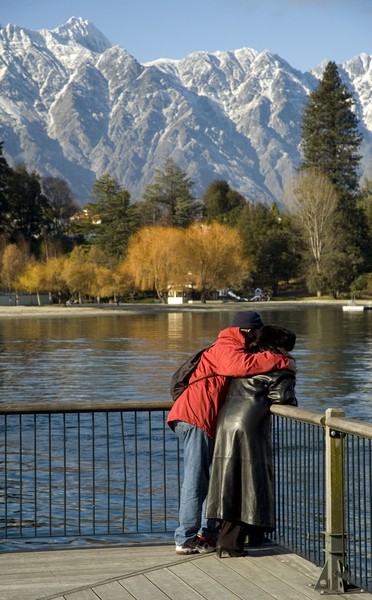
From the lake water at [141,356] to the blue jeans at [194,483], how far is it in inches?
702

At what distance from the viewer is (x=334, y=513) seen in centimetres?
698

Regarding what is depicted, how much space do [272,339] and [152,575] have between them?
177 centimetres

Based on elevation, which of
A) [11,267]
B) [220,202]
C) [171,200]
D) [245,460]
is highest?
[171,200]

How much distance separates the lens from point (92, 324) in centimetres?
7769

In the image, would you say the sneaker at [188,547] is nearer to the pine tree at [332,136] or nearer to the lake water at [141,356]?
the lake water at [141,356]

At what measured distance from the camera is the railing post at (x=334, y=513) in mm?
6898

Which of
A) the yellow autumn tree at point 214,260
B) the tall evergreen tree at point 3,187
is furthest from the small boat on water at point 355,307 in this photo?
the tall evergreen tree at point 3,187

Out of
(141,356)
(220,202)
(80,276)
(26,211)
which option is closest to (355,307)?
(80,276)

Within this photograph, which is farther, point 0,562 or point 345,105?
point 345,105

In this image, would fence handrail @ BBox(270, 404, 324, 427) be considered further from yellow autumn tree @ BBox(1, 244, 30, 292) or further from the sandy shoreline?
yellow autumn tree @ BBox(1, 244, 30, 292)

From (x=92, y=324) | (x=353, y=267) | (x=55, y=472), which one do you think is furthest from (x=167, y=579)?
(x=353, y=267)

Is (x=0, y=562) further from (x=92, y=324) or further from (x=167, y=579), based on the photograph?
(x=92, y=324)

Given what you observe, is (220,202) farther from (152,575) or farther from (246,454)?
(152,575)

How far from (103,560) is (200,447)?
102cm
